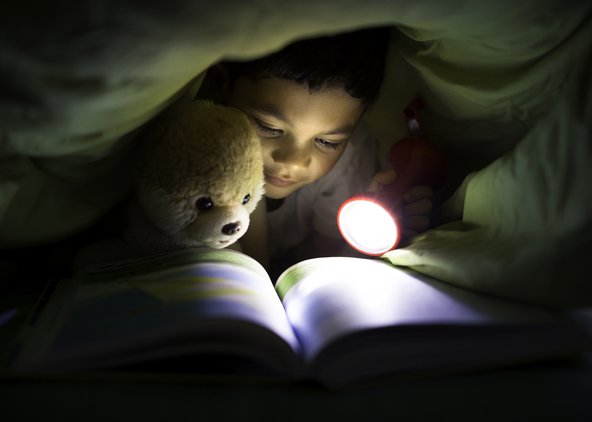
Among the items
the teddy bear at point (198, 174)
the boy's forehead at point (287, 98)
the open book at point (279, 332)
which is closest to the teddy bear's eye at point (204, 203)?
the teddy bear at point (198, 174)

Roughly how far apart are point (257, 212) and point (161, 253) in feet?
0.90

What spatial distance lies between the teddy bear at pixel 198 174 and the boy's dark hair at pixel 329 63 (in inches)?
5.9

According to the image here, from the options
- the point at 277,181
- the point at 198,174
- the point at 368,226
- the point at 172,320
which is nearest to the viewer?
the point at 172,320

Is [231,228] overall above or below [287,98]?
below

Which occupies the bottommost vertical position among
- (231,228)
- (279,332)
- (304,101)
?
(279,332)

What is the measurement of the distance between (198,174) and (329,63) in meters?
0.33

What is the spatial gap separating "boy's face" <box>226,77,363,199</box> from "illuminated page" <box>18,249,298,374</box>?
12.1 inches

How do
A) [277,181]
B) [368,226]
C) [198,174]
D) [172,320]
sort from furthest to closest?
1. [277,181]
2. [368,226]
3. [198,174]
4. [172,320]

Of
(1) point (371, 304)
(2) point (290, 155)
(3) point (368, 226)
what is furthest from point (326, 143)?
(1) point (371, 304)

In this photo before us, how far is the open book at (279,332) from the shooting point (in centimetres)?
52

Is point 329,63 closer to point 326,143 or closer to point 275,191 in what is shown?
point 326,143

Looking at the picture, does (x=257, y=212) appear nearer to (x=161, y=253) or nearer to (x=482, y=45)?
(x=161, y=253)

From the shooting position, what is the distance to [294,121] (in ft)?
2.90

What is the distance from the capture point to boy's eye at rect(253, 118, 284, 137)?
90 cm
